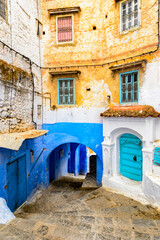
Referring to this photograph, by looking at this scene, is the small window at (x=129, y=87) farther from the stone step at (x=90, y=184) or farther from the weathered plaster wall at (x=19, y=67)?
the stone step at (x=90, y=184)

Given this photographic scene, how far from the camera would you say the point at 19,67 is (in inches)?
288

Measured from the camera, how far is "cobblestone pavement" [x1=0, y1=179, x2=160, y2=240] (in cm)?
357

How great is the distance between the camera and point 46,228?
3.74 meters

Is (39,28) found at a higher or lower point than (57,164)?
higher

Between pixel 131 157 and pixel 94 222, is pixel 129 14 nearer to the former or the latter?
pixel 131 157

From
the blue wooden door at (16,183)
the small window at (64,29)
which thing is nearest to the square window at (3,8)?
the small window at (64,29)

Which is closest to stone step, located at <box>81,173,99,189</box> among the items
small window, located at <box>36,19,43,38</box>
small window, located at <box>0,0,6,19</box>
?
small window, located at <box>36,19,43,38</box>

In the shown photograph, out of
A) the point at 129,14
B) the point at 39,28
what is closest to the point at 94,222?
the point at 129,14

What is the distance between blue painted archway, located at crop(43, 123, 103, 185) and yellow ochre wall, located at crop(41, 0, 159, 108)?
1234mm

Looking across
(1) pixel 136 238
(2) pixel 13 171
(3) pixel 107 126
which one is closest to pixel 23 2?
(3) pixel 107 126

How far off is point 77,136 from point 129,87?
3618 millimetres

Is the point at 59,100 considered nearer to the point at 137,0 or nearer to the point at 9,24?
the point at 9,24

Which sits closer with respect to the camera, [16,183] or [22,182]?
[16,183]

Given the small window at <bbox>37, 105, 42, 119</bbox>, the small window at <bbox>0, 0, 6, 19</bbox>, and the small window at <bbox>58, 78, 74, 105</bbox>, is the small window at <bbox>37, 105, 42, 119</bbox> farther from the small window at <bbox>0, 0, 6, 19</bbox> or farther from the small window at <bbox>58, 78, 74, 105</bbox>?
the small window at <bbox>0, 0, 6, 19</bbox>
